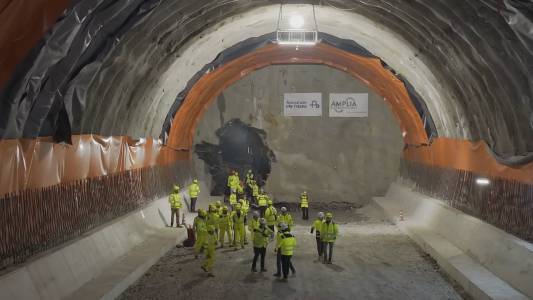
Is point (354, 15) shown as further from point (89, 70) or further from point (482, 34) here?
point (89, 70)

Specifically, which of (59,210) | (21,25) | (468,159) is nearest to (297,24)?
(468,159)

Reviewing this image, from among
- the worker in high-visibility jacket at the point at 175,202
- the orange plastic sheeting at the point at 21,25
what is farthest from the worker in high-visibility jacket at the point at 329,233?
the orange plastic sheeting at the point at 21,25

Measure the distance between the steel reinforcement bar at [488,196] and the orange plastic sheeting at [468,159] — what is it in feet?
0.49

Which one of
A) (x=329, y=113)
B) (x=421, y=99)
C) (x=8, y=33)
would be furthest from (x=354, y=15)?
(x=329, y=113)

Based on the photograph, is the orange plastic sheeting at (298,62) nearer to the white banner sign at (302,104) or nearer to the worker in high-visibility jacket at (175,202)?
the white banner sign at (302,104)

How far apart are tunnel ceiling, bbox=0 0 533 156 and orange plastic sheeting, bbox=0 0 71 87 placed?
161 millimetres

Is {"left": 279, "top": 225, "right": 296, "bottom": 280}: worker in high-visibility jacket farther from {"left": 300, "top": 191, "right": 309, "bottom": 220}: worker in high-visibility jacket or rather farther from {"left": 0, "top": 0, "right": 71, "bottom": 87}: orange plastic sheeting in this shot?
{"left": 300, "top": 191, "right": 309, "bottom": 220}: worker in high-visibility jacket

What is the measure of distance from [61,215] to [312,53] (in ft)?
55.1

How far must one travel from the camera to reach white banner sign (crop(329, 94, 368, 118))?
98.5ft

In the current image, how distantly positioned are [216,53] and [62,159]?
33.6 ft

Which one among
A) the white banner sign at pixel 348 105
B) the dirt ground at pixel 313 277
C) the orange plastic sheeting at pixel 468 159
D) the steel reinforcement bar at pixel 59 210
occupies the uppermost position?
the white banner sign at pixel 348 105

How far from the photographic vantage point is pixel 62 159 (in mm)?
12547

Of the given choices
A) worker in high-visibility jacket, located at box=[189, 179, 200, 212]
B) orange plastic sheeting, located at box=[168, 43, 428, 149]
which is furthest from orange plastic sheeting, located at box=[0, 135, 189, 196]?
orange plastic sheeting, located at box=[168, 43, 428, 149]

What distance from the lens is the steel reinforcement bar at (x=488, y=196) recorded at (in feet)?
40.3
